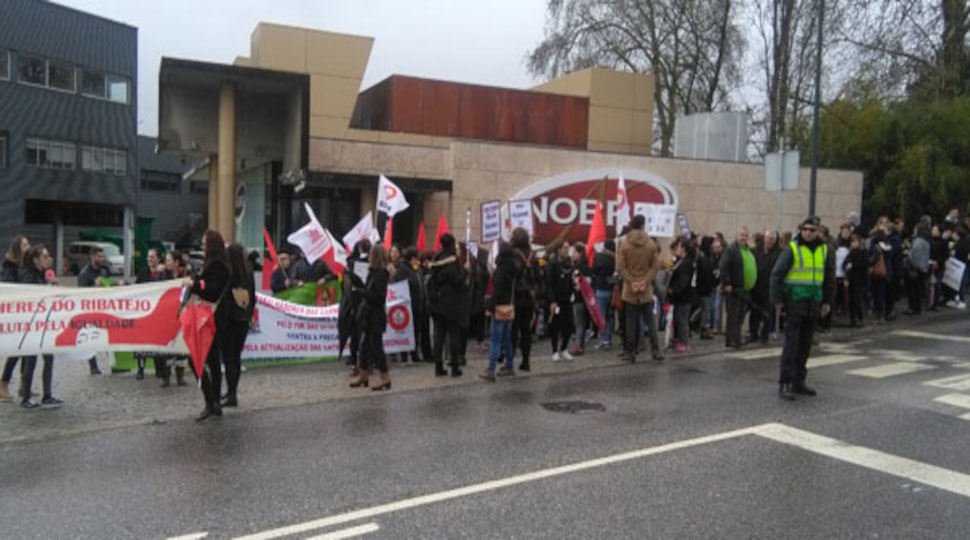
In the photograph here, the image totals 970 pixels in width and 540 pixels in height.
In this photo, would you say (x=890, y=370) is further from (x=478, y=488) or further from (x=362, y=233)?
(x=362, y=233)

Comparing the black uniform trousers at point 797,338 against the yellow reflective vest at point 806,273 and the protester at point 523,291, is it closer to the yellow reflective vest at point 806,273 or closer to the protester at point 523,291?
the yellow reflective vest at point 806,273

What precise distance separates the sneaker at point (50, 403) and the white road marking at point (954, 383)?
963cm

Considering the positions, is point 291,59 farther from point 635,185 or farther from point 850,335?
point 850,335

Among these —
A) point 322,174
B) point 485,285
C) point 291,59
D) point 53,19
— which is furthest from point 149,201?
point 485,285

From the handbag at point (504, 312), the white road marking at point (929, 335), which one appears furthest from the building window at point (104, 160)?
the white road marking at point (929, 335)

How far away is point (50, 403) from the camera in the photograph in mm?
→ 8398

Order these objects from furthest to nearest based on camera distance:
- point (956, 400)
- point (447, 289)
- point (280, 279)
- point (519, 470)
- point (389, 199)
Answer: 1. point (389, 199)
2. point (280, 279)
3. point (447, 289)
4. point (956, 400)
5. point (519, 470)

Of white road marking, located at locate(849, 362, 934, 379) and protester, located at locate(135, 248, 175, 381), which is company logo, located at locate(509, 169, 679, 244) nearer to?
white road marking, located at locate(849, 362, 934, 379)

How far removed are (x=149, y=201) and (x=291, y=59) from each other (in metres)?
50.6

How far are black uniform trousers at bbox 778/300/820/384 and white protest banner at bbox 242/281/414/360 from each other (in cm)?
507

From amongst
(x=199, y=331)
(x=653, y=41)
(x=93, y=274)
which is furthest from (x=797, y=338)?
(x=653, y=41)

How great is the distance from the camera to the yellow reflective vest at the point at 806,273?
8562 mm

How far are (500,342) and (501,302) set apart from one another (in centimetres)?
51

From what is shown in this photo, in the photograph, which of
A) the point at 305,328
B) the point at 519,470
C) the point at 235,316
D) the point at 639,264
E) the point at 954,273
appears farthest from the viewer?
the point at 954,273
